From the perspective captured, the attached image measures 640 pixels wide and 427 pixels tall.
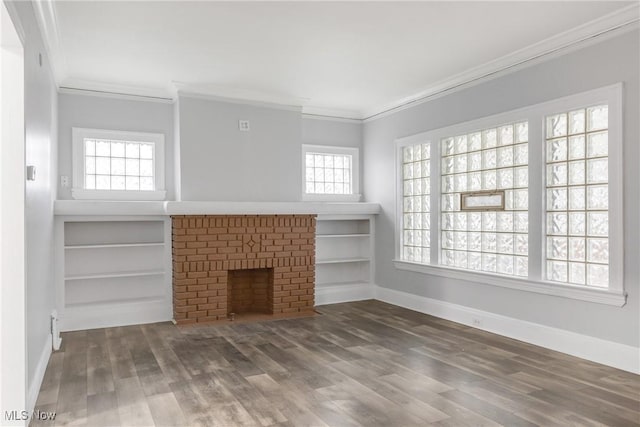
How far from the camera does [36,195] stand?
10.7 feet

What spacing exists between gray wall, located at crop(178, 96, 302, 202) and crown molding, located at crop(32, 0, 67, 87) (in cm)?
124

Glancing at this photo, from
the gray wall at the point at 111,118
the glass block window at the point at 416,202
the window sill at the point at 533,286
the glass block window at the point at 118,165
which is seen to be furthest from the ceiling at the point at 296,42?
the window sill at the point at 533,286

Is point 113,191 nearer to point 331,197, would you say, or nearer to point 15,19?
point 331,197

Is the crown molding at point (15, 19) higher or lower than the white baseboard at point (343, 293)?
higher

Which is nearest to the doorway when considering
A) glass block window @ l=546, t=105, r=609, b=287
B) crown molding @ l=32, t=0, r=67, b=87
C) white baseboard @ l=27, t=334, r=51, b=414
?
white baseboard @ l=27, t=334, r=51, b=414

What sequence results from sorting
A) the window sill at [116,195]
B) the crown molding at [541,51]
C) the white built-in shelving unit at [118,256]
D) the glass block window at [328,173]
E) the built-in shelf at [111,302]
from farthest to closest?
the glass block window at [328,173] < the window sill at [116,195] < the built-in shelf at [111,302] < the white built-in shelving unit at [118,256] < the crown molding at [541,51]

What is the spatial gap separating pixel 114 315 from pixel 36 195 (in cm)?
226

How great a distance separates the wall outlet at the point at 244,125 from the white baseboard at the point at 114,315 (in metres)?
2.25

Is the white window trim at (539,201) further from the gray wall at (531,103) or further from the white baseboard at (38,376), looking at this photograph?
Answer: the white baseboard at (38,376)

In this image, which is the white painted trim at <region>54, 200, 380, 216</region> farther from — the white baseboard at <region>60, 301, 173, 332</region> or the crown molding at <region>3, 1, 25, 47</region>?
the crown molding at <region>3, 1, 25, 47</region>

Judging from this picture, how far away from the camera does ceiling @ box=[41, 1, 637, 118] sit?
3.38 metres

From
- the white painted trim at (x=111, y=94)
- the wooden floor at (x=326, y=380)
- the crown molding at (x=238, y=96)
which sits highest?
the crown molding at (x=238, y=96)

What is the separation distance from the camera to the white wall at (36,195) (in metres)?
2.84

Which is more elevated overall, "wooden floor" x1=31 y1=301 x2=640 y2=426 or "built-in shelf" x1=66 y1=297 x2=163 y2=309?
"built-in shelf" x1=66 y1=297 x2=163 y2=309
